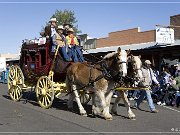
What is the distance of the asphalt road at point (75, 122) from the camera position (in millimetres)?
8516

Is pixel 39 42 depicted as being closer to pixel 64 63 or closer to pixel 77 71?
pixel 64 63

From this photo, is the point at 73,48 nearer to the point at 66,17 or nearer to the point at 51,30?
the point at 51,30

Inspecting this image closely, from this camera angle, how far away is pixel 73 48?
12.3 metres

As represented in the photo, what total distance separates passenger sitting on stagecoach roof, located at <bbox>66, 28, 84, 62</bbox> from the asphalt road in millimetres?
1740

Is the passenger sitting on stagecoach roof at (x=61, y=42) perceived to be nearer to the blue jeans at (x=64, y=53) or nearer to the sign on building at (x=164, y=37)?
the blue jeans at (x=64, y=53)

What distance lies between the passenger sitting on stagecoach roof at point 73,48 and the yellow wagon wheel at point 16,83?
2.66m

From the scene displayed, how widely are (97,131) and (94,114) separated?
222 cm

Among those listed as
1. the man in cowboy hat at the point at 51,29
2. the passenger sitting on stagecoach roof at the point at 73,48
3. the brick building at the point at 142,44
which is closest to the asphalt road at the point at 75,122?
the passenger sitting on stagecoach roof at the point at 73,48

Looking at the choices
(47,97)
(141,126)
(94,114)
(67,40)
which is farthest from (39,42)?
Answer: (141,126)

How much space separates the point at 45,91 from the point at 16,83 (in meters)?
2.58

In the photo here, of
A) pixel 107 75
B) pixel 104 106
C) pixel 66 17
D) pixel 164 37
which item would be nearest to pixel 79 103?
pixel 104 106

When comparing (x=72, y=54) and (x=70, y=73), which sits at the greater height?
(x=72, y=54)

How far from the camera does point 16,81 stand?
559 inches

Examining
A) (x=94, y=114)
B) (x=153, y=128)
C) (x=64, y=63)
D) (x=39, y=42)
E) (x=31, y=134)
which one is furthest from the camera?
(x=39, y=42)
